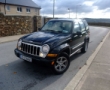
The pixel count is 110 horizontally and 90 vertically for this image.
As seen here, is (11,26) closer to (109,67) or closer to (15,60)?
(15,60)

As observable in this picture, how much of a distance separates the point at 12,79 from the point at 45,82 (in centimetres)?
104

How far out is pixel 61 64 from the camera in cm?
405

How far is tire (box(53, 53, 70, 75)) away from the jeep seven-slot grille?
2.37 ft

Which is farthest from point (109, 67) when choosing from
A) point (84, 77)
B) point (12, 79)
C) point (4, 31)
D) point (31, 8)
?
point (31, 8)

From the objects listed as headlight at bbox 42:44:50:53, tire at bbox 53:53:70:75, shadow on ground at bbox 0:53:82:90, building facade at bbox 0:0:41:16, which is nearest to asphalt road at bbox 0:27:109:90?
shadow on ground at bbox 0:53:82:90

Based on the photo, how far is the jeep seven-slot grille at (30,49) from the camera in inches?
146

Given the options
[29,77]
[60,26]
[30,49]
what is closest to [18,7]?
[60,26]

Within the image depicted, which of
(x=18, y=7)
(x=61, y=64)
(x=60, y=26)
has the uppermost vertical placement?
(x=18, y=7)

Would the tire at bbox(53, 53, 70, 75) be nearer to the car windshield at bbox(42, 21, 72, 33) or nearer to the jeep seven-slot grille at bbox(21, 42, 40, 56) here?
the jeep seven-slot grille at bbox(21, 42, 40, 56)

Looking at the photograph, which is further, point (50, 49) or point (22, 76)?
point (22, 76)

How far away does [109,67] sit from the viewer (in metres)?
4.57

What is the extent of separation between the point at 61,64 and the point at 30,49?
120 centimetres

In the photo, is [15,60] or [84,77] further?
[15,60]

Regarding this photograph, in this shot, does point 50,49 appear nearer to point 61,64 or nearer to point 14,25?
point 61,64
